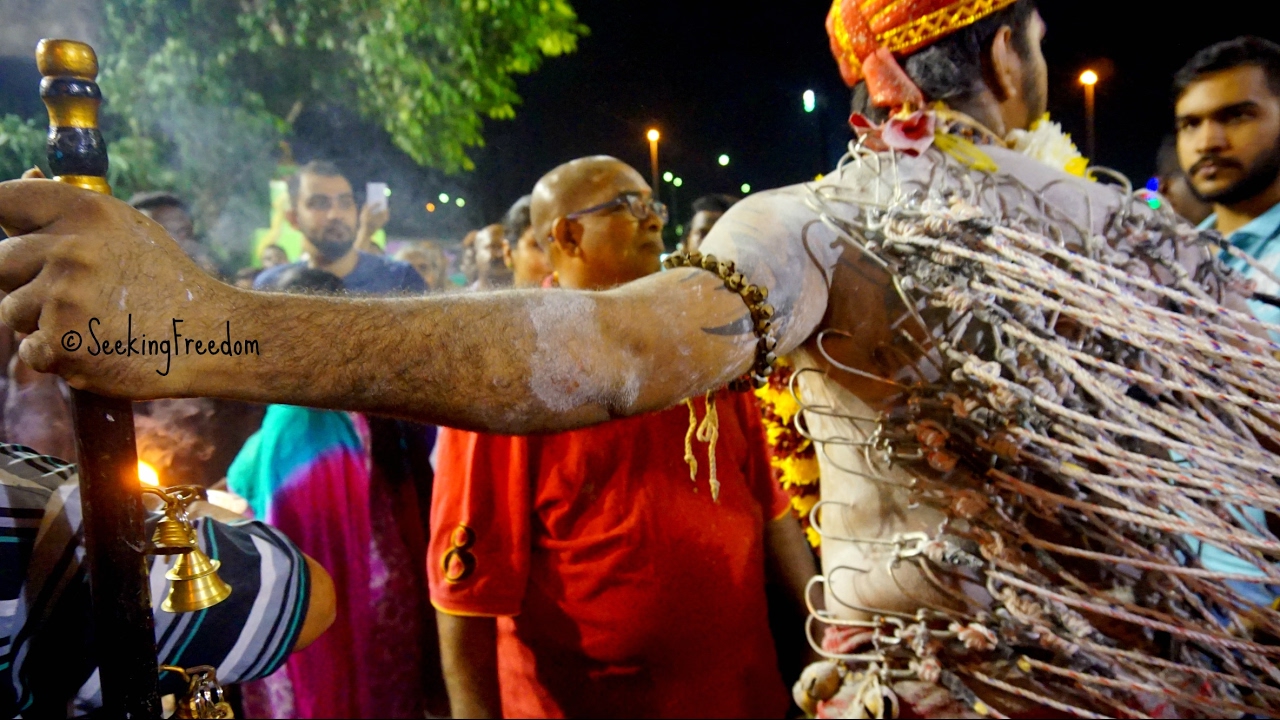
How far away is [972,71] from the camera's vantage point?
68.2 inches

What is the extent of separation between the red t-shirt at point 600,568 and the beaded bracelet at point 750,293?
1165mm

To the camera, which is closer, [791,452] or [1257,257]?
[791,452]

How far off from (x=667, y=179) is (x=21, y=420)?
2710mm

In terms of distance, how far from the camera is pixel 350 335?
0.92 metres

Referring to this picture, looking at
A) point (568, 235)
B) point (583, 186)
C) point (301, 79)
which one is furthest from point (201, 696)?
point (301, 79)

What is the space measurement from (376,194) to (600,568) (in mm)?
3745

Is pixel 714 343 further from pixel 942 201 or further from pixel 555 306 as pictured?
pixel 942 201

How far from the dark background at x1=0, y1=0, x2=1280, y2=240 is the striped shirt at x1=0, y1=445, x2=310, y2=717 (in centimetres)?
61

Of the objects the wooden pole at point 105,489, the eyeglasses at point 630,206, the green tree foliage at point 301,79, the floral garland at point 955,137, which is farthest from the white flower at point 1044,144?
the green tree foliage at point 301,79

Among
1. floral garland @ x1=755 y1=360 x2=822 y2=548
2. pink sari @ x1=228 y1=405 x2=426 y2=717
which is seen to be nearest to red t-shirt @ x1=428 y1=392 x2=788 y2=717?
floral garland @ x1=755 y1=360 x2=822 y2=548

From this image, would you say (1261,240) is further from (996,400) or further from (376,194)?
(376,194)

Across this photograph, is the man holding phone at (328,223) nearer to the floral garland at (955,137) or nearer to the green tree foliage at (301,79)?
the green tree foliage at (301,79)

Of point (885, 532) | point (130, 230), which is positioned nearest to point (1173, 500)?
point (885, 532)

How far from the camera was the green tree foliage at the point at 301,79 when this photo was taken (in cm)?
407
